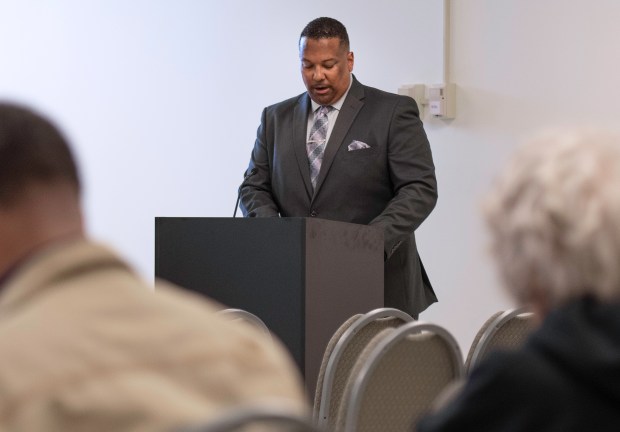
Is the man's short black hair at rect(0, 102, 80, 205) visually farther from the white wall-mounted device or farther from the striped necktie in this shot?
the white wall-mounted device

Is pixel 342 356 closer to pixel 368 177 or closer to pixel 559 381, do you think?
pixel 559 381

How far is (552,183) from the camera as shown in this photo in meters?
1.29

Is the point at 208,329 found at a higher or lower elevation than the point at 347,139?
lower

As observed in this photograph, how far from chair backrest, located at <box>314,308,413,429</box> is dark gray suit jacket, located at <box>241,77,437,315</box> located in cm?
149

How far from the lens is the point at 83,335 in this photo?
1.14 meters

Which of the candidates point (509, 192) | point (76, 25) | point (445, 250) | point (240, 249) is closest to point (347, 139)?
point (240, 249)

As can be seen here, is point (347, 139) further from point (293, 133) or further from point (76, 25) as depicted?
point (76, 25)

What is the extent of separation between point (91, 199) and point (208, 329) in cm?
663

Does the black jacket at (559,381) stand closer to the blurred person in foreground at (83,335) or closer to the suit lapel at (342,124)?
the blurred person in foreground at (83,335)

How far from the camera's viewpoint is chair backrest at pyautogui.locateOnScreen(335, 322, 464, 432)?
7.54ft

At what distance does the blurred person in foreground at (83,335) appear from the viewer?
3.59 feet

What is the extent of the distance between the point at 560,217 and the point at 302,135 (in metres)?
3.32

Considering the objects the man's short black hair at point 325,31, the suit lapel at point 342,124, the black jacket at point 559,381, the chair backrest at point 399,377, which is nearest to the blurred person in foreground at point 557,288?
the black jacket at point 559,381

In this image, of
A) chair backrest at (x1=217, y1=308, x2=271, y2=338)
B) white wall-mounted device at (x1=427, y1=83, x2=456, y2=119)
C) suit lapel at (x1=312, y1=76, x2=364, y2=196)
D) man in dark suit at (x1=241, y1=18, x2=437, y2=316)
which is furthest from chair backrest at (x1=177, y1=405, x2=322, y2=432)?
white wall-mounted device at (x1=427, y1=83, x2=456, y2=119)
